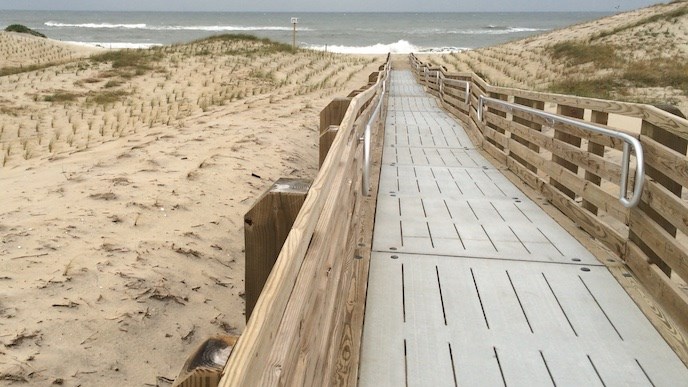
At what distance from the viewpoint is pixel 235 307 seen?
4395 millimetres

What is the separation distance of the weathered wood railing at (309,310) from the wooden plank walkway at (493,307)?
34cm

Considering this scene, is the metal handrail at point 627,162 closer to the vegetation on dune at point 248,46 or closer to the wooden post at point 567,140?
the wooden post at point 567,140

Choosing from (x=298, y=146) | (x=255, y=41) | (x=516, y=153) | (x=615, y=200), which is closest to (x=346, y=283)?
(x=615, y=200)

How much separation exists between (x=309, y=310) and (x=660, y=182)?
124 inches

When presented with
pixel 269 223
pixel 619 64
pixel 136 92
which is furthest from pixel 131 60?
pixel 269 223

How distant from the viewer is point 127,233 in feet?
16.3

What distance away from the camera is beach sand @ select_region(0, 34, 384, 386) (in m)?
3.61

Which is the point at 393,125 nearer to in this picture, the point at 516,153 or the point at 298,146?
the point at 298,146

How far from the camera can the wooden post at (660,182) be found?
404 centimetres

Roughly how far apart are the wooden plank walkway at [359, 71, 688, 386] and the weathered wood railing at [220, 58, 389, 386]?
1.13 ft

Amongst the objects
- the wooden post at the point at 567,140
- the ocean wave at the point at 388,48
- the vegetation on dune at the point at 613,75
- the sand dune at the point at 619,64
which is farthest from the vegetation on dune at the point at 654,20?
the ocean wave at the point at 388,48

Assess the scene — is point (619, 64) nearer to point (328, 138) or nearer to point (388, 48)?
point (328, 138)

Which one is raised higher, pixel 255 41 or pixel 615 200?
pixel 255 41

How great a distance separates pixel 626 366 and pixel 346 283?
1451mm
